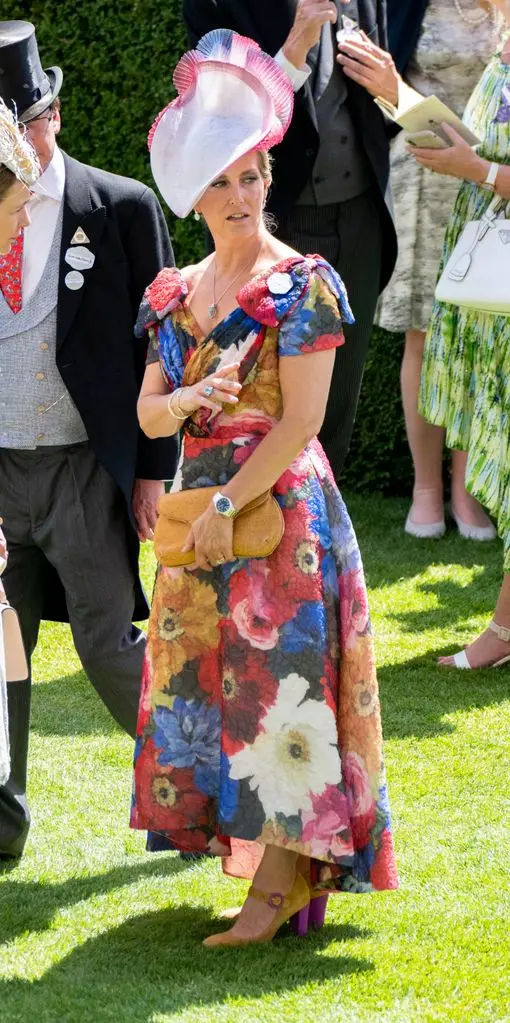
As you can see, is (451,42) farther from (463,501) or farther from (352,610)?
(352,610)

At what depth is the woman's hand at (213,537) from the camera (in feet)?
11.4

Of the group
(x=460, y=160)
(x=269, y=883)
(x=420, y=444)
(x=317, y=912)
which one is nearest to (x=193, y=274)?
(x=269, y=883)

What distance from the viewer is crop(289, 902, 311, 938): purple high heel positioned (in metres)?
3.74

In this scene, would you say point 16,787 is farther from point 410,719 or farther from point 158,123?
point 158,123

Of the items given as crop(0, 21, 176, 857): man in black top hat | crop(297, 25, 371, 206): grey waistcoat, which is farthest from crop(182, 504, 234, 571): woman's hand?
crop(297, 25, 371, 206): grey waistcoat

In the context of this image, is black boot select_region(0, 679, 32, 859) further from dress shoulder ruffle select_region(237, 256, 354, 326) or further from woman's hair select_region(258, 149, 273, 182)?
woman's hair select_region(258, 149, 273, 182)

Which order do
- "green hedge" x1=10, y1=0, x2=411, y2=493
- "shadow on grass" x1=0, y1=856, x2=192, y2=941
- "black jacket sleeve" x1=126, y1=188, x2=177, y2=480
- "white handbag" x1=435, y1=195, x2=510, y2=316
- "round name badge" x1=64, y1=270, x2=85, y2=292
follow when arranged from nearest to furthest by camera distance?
"shadow on grass" x1=0, y1=856, x2=192, y2=941, "round name badge" x1=64, y1=270, x2=85, y2=292, "black jacket sleeve" x1=126, y1=188, x2=177, y2=480, "white handbag" x1=435, y1=195, x2=510, y2=316, "green hedge" x1=10, y1=0, x2=411, y2=493

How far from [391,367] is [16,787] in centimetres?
397

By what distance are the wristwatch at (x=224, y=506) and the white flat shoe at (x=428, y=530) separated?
12.7 feet

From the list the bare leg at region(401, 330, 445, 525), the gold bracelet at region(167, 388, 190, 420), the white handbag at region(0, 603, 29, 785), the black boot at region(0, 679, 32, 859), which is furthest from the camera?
the bare leg at region(401, 330, 445, 525)

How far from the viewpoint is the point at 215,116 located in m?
3.51

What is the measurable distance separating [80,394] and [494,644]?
2.19m

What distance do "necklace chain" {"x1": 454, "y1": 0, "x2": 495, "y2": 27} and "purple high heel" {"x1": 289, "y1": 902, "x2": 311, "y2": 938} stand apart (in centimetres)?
423

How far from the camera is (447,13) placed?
672 centimetres
